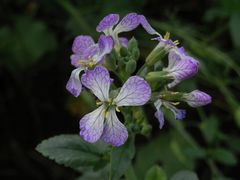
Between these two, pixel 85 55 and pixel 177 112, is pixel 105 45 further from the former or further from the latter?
pixel 177 112

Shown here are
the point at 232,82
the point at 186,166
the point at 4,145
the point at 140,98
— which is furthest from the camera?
the point at 4,145

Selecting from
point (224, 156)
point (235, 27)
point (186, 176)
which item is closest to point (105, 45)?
point (186, 176)

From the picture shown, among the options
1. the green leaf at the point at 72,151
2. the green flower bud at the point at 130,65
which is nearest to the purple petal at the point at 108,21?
the green flower bud at the point at 130,65

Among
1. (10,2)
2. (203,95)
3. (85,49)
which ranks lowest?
(203,95)

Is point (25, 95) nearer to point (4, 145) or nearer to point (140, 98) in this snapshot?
point (4, 145)

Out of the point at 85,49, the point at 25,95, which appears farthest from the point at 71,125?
the point at 85,49

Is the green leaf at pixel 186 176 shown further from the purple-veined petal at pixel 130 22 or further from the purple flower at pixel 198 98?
the purple-veined petal at pixel 130 22
